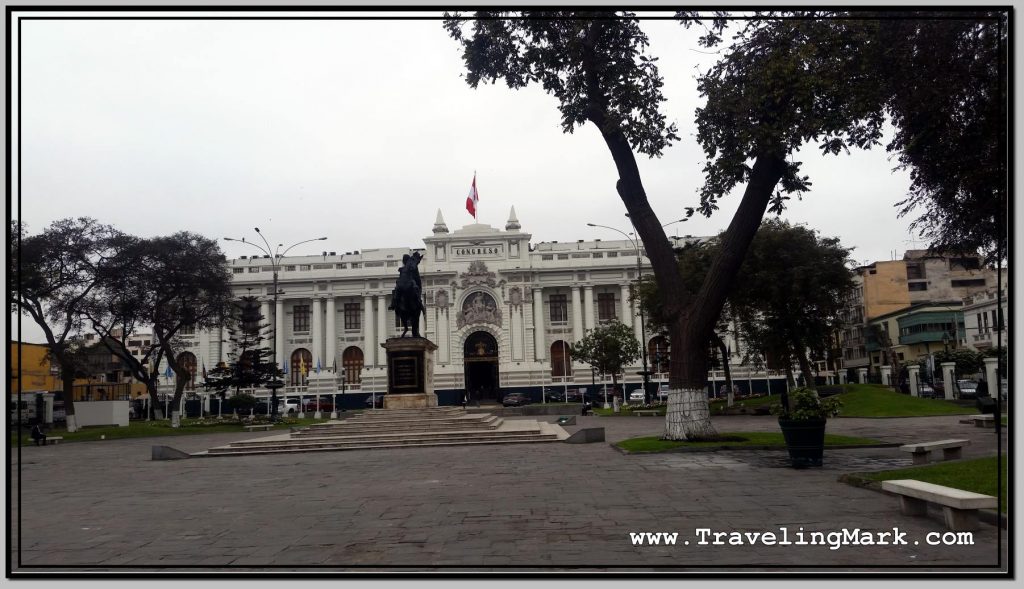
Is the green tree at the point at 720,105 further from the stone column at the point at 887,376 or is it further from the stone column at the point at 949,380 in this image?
the stone column at the point at 887,376

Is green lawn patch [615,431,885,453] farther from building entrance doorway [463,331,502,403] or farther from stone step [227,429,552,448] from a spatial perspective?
building entrance doorway [463,331,502,403]

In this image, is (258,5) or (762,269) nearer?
(258,5)

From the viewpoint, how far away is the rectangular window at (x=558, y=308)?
62.7 metres

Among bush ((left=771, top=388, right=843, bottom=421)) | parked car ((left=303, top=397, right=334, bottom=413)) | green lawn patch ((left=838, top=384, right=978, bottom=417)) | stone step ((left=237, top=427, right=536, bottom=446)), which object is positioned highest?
bush ((left=771, top=388, right=843, bottom=421))

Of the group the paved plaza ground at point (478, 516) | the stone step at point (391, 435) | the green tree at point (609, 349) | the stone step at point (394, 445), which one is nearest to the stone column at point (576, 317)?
the green tree at point (609, 349)

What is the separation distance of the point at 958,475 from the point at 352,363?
57724 mm

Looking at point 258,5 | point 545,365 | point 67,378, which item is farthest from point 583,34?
point 545,365

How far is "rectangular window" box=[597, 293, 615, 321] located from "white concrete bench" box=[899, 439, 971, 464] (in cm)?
5146

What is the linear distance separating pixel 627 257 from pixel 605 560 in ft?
192

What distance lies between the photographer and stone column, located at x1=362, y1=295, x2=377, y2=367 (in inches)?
2453

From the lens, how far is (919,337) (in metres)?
39.1

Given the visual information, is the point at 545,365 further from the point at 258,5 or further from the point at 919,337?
the point at 258,5

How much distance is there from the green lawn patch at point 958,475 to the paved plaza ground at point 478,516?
0.34m

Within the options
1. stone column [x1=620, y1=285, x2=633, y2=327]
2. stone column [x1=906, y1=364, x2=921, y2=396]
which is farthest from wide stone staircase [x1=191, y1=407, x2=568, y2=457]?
stone column [x1=620, y1=285, x2=633, y2=327]
